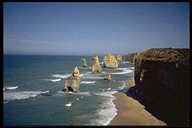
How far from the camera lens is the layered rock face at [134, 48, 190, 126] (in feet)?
45.2

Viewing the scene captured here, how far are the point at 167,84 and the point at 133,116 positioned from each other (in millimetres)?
5949

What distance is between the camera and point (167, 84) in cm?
1669

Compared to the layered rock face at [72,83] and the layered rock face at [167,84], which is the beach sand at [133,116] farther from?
the layered rock face at [72,83]

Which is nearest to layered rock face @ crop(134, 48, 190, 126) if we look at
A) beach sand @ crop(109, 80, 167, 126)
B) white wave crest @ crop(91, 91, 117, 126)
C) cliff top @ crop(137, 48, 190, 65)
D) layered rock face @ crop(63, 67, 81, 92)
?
cliff top @ crop(137, 48, 190, 65)

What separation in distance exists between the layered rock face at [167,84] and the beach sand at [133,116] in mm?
1382

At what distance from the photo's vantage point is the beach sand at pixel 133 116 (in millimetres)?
15695

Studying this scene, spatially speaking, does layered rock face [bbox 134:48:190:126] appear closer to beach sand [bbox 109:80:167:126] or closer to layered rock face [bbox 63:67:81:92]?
beach sand [bbox 109:80:167:126]

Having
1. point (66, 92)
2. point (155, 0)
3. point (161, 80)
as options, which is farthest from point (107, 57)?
point (155, 0)

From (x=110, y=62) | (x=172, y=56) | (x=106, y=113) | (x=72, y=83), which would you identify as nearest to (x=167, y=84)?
(x=172, y=56)

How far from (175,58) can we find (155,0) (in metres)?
12.9

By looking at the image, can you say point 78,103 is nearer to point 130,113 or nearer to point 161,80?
point 130,113

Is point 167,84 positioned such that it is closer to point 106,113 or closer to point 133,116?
point 133,116

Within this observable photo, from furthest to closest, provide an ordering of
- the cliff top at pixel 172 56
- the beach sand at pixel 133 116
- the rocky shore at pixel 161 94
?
1. the beach sand at pixel 133 116
2. the cliff top at pixel 172 56
3. the rocky shore at pixel 161 94

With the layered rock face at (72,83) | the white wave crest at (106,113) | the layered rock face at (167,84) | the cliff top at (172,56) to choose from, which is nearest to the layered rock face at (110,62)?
the layered rock face at (72,83)
